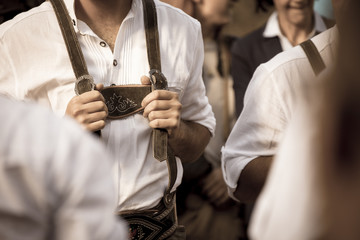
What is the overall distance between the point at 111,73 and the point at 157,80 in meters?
0.17

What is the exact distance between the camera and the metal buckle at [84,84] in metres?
2.37

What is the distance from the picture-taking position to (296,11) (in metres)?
4.09

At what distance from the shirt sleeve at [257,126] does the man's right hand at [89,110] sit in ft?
1.91

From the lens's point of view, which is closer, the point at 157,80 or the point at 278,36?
the point at 157,80

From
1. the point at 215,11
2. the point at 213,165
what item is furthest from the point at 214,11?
the point at 213,165

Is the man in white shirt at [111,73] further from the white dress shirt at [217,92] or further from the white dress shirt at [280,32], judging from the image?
the white dress shirt at [217,92]

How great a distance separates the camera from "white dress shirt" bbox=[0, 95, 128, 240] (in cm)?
120

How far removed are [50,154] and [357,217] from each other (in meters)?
0.51

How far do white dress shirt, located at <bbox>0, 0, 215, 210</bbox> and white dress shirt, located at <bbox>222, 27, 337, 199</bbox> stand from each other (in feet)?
0.86

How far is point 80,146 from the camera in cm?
125

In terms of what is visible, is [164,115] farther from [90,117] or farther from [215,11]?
[215,11]

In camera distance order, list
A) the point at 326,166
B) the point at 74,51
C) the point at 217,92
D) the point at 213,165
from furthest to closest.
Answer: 1. the point at 217,92
2. the point at 213,165
3. the point at 74,51
4. the point at 326,166

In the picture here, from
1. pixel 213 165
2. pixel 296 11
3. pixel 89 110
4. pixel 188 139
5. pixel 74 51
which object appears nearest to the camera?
pixel 89 110

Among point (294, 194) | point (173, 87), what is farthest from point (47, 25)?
point (294, 194)
